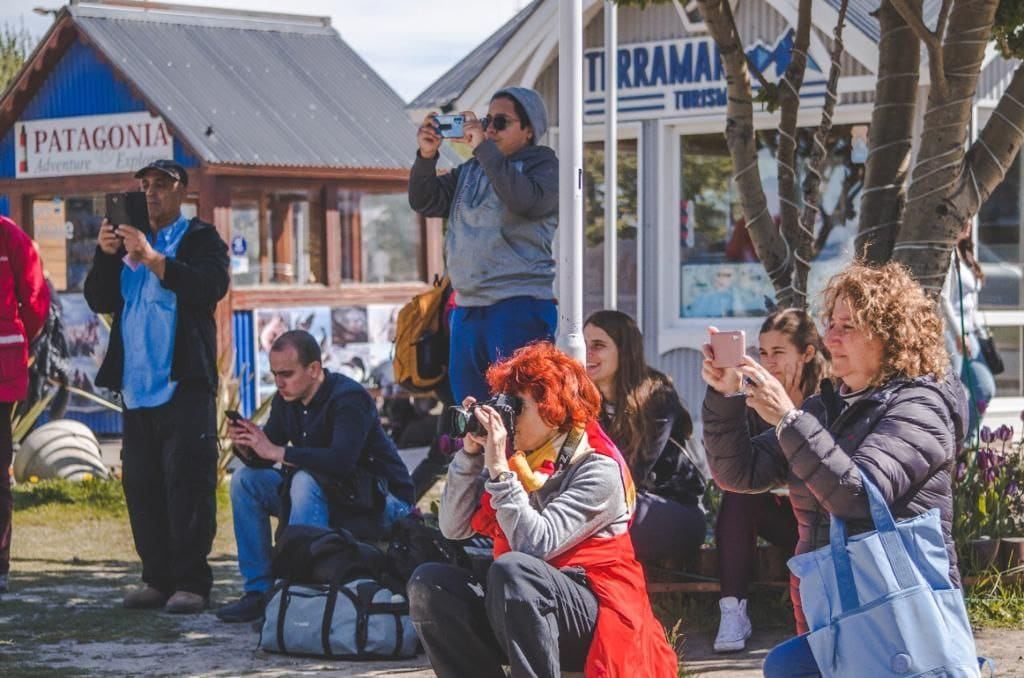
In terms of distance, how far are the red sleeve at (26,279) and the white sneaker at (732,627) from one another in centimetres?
364

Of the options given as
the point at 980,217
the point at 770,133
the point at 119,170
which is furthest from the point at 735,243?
the point at 119,170

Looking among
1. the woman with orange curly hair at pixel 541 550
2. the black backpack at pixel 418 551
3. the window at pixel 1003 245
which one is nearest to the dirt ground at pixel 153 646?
the black backpack at pixel 418 551

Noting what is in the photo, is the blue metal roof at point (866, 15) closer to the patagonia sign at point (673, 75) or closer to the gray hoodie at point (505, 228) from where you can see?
the patagonia sign at point (673, 75)

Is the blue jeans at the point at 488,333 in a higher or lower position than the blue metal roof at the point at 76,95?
lower

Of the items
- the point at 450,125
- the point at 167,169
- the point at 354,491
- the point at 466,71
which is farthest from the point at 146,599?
the point at 466,71

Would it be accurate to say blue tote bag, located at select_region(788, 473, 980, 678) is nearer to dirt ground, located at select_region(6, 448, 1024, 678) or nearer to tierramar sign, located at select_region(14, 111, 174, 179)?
dirt ground, located at select_region(6, 448, 1024, 678)

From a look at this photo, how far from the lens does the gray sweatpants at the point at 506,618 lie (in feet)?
15.2

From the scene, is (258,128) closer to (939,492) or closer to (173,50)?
(173,50)

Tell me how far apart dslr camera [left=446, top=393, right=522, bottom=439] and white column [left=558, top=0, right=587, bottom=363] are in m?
1.08

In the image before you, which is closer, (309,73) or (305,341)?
(305,341)

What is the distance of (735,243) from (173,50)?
784 centimetres

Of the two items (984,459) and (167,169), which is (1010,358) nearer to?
(984,459)

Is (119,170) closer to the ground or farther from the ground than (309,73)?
closer to the ground

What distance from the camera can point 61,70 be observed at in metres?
18.2
